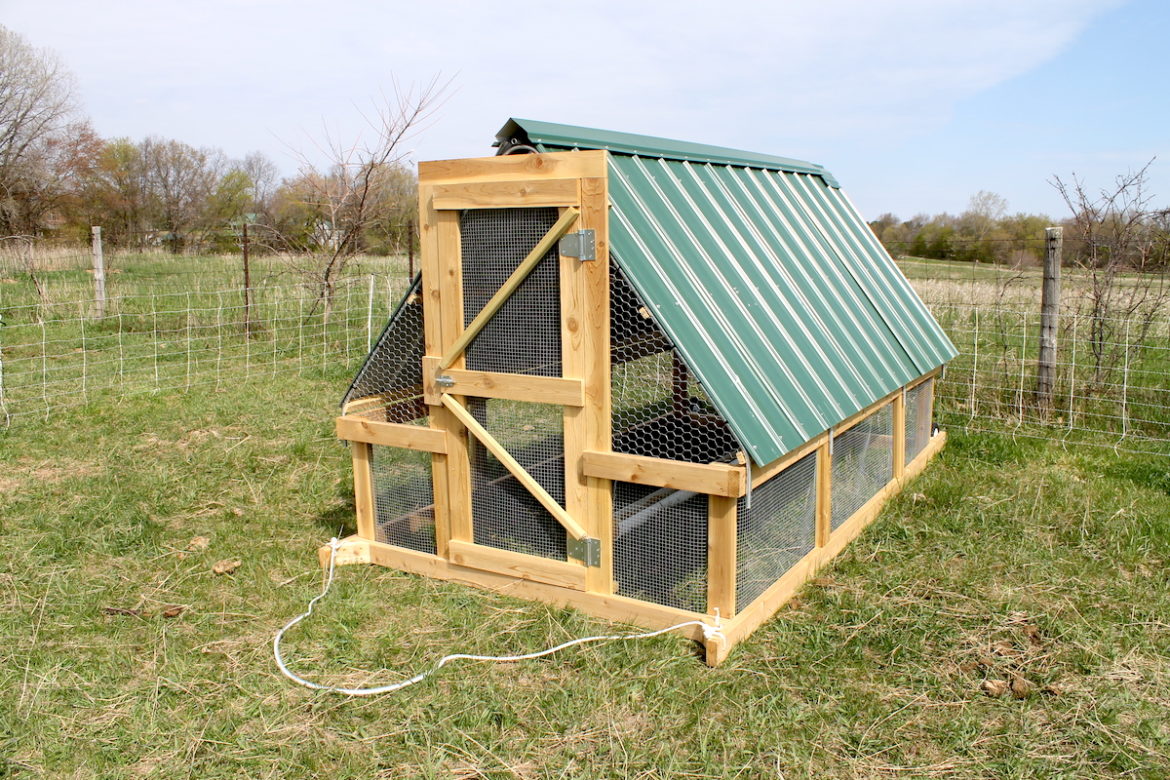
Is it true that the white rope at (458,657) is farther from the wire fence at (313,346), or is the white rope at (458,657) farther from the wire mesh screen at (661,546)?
the wire fence at (313,346)

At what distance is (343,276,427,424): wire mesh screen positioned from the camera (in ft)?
14.5

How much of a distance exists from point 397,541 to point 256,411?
3858 mm

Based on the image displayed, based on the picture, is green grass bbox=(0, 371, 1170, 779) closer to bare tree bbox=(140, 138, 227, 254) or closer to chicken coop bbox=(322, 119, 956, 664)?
chicken coop bbox=(322, 119, 956, 664)

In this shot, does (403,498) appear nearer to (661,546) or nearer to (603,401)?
(603,401)

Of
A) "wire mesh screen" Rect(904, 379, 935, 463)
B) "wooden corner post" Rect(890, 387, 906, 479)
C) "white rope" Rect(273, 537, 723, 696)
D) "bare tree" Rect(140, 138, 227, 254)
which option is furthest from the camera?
"bare tree" Rect(140, 138, 227, 254)

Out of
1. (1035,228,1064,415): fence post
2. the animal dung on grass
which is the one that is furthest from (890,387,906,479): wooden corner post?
the animal dung on grass

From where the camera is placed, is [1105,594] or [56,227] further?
[56,227]

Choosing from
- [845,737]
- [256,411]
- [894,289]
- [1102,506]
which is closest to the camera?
[845,737]

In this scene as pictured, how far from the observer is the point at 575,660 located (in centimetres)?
361

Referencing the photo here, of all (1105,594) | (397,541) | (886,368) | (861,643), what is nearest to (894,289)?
(886,368)

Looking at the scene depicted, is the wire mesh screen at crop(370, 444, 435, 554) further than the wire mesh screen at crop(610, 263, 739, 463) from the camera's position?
Yes

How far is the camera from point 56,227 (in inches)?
1046

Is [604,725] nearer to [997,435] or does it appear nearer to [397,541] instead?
[397,541]

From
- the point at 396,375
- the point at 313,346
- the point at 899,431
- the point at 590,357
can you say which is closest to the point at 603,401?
the point at 590,357
